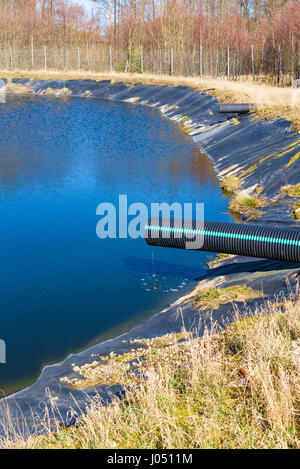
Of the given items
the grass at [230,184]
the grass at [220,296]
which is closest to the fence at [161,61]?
the grass at [230,184]

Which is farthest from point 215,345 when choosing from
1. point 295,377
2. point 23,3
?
point 23,3

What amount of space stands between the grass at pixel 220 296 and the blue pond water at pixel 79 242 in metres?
1.13

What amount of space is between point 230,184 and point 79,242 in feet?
18.9

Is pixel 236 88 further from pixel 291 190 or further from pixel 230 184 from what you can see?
pixel 291 190

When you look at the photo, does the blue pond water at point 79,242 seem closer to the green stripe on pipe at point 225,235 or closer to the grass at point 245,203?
the grass at point 245,203

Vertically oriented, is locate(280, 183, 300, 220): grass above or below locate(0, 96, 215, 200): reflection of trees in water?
below

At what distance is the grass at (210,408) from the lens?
427 centimetres

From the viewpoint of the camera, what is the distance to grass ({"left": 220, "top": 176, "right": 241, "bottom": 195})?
1595 centimetres

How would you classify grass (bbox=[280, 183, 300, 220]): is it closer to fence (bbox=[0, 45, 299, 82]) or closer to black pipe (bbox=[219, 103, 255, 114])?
black pipe (bbox=[219, 103, 255, 114])

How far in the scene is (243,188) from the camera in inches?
619

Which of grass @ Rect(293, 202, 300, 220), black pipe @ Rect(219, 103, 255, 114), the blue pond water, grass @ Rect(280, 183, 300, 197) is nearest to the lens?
the blue pond water

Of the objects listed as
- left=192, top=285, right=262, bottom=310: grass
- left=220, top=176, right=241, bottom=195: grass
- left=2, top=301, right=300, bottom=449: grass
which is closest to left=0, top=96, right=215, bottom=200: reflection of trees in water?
left=220, top=176, right=241, bottom=195: grass

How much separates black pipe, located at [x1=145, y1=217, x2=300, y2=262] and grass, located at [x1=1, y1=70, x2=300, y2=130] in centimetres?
937

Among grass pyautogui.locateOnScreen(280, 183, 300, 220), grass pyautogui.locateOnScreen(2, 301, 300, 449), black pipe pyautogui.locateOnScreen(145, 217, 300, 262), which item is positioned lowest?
grass pyautogui.locateOnScreen(2, 301, 300, 449)
